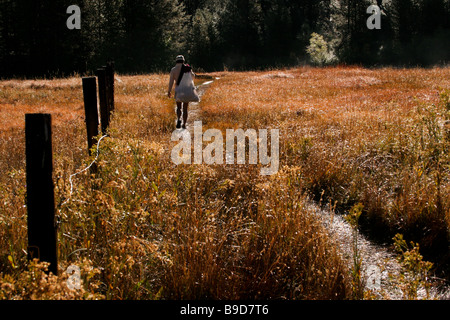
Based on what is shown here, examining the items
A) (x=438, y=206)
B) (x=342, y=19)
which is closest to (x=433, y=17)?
(x=342, y=19)

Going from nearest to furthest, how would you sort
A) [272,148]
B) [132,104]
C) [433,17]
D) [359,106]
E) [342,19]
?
[272,148] < [359,106] < [132,104] < [433,17] < [342,19]

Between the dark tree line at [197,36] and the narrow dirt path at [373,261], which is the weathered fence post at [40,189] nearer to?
the narrow dirt path at [373,261]

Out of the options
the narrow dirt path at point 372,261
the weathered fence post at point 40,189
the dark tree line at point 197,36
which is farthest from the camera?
the dark tree line at point 197,36

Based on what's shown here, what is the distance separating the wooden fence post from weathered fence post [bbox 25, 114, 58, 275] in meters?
2.98

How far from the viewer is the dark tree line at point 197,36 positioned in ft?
156

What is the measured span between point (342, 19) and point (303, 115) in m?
50.7

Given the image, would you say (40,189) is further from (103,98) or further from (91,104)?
(103,98)

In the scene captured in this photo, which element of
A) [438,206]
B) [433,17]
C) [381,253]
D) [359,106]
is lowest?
[381,253]

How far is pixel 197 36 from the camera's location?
5831 cm

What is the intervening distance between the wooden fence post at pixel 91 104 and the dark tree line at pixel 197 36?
38.1m

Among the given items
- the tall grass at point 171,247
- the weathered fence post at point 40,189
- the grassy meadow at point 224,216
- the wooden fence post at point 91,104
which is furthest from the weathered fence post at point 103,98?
the weathered fence post at point 40,189

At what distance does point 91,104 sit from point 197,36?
2177 inches

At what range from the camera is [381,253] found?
4.48 metres

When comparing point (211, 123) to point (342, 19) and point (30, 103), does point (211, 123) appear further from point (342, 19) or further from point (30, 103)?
point (342, 19)
